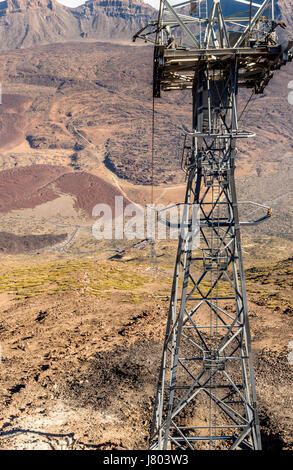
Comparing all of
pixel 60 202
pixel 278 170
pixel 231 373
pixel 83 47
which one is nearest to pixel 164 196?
pixel 60 202

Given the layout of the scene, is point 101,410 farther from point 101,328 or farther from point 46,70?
point 46,70

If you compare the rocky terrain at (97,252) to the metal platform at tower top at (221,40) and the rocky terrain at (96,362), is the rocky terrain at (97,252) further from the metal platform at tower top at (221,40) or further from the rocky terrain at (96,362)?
the metal platform at tower top at (221,40)

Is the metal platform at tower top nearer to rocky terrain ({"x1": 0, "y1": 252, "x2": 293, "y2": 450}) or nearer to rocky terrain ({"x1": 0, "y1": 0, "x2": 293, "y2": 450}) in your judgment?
rocky terrain ({"x1": 0, "y1": 0, "x2": 293, "y2": 450})

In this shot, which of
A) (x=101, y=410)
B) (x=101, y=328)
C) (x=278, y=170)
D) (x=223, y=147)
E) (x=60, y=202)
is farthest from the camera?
(x=278, y=170)

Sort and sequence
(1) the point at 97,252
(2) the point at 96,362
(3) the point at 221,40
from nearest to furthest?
(3) the point at 221,40
(2) the point at 96,362
(1) the point at 97,252

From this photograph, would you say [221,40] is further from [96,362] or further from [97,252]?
[97,252]

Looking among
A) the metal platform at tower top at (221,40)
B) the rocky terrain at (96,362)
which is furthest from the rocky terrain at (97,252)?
the metal platform at tower top at (221,40)

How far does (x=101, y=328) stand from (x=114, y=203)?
70316 mm

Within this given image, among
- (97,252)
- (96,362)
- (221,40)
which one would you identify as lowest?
(97,252)

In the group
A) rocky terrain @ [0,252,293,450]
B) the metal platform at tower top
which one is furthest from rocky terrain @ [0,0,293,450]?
the metal platform at tower top

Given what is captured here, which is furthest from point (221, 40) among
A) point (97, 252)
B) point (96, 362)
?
point (97, 252)

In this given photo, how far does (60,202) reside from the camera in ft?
311

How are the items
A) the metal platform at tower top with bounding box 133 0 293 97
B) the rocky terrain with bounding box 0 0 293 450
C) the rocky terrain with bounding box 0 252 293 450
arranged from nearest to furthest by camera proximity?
1. the metal platform at tower top with bounding box 133 0 293 97
2. the rocky terrain with bounding box 0 252 293 450
3. the rocky terrain with bounding box 0 0 293 450

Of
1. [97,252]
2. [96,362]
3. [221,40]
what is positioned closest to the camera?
[221,40]
